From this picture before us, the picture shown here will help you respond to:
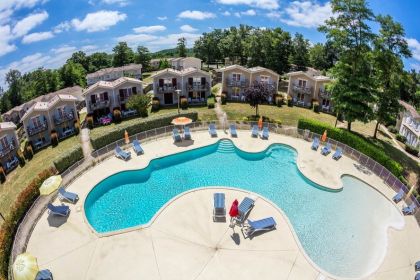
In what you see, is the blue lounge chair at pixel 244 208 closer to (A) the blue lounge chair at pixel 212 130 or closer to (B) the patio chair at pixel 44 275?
(B) the patio chair at pixel 44 275

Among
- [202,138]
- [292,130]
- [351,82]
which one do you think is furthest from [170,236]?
[351,82]

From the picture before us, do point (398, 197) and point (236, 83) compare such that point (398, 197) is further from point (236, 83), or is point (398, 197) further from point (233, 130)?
point (236, 83)

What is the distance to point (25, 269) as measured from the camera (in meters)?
15.4

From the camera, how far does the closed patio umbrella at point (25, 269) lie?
1529 centimetres

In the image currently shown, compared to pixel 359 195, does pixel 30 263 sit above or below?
above

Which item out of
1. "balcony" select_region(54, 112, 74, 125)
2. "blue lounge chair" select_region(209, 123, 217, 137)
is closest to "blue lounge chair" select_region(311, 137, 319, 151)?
"blue lounge chair" select_region(209, 123, 217, 137)

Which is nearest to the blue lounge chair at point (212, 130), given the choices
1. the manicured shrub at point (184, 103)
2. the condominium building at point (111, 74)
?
the manicured shrub at point (184, 103)

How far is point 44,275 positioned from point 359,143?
29114mm

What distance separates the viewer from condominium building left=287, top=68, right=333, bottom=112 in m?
45.0

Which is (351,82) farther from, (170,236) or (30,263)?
(30,263)

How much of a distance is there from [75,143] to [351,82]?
33718mm

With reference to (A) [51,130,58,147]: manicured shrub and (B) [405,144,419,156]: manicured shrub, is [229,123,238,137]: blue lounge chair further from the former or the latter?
(B) [405,144,419,156]: manicured shrub

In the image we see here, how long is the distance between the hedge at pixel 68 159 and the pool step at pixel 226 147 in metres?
14.4

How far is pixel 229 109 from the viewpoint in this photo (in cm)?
4369
